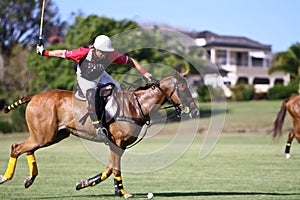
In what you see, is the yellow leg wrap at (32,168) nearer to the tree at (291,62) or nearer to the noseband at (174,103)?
the noseband at (174,103)

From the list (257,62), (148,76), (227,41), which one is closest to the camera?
(148,76)

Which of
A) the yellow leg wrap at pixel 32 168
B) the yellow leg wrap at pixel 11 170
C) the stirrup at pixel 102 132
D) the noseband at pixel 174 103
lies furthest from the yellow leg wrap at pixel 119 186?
the yellow leg wrap at pixel 11 170

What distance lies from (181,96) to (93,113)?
1774 mm

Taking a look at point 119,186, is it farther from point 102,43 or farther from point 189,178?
point 189,178

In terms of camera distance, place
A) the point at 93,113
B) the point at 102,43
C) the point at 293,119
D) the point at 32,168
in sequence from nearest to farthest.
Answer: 1. the point at 102,43
2. the point at 93,113
3. the point at 32,168
4. the point at 293,119

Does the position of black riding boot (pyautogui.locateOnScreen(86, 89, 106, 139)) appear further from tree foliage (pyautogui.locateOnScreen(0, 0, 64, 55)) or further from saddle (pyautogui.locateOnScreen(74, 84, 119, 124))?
tree foliage (pyautogui.locateOnScreen(0, 0, 64, 55))

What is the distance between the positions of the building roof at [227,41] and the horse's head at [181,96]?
69815mm

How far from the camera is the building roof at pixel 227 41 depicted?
85.8 metres

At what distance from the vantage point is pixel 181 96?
12695 millimetres

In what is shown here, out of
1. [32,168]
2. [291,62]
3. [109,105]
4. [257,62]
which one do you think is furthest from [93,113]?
→ [257,62]

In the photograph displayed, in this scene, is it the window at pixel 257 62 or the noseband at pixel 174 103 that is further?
the window at pixel 257 62

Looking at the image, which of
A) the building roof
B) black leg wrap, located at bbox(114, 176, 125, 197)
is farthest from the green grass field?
the building roof

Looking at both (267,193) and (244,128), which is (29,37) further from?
(267,193)

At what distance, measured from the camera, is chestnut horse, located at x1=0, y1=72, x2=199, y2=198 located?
41.6ft
